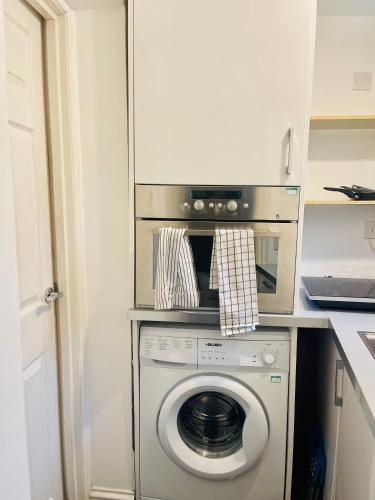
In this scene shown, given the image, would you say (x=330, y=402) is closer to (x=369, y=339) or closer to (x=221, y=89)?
(x=369, y=339)

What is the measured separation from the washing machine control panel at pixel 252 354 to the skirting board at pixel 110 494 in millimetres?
854

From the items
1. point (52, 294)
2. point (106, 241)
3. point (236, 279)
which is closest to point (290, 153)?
point (236, 279)

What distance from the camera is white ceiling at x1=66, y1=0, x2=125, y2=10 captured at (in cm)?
137

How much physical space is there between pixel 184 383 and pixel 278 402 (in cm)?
40

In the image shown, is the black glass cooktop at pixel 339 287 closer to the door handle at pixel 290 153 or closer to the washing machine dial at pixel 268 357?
the washing machine dial at pixel 268 357

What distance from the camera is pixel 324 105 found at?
72.3 inches

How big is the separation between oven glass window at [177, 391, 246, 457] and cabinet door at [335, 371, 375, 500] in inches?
17.7

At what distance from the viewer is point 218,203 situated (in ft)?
4.59

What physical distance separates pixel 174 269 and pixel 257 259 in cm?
33

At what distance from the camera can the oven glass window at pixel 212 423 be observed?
1.58 meters

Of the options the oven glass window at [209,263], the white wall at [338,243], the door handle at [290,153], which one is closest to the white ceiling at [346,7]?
the door handle at [290,153]

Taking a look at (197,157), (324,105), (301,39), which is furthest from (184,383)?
(324,105)

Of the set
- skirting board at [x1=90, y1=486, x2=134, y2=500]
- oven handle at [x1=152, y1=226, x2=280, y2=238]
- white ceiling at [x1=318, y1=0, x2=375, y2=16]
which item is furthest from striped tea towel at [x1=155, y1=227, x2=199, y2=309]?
white ceiling at [x1=318, y1=0, x2=375, y2=16]

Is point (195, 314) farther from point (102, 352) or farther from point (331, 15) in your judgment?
point (331, 15)
